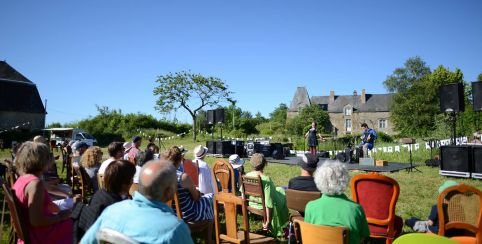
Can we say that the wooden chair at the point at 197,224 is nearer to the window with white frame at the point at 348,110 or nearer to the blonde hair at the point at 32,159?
the blonde hair at the point at 32,159

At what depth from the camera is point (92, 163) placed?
5.25 m

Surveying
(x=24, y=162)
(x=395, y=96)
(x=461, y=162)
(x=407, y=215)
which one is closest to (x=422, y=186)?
(x=461, y=162)

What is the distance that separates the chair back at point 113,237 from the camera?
1.45 metres

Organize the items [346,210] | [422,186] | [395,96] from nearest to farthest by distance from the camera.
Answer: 1. [346,210]
2. [422,186]
3. [395,96]

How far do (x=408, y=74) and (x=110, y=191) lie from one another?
1879 inches

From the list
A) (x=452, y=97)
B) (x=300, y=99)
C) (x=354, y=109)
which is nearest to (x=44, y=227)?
(x=452, y=97)

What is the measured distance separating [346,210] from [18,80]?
132 feet

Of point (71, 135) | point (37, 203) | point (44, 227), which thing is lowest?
point (44, 227)

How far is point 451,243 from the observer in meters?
1.42

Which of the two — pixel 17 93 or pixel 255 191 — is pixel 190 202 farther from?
pixel 17 93

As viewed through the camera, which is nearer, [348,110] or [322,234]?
[322,234]

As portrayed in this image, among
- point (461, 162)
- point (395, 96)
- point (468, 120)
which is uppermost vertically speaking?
point (395, 96)

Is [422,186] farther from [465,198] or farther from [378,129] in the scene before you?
[378,129]

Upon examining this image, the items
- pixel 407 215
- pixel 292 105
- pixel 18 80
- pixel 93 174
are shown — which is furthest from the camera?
pixel 292 105
